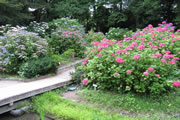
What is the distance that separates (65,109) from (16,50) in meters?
3.62

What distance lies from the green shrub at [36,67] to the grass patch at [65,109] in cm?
164

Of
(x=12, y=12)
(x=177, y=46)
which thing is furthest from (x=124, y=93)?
(x=12, y=12)

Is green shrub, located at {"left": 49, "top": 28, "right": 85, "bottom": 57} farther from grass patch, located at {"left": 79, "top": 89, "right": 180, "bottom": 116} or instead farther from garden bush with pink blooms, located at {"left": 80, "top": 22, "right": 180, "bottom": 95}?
grass patch, located at {"left": 79, "top": 89, "right": 180, "bottom": 116}

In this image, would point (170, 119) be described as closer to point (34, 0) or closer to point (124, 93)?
point (124, 93)

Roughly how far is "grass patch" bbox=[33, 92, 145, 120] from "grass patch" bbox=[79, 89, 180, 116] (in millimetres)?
371

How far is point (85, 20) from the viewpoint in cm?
2314

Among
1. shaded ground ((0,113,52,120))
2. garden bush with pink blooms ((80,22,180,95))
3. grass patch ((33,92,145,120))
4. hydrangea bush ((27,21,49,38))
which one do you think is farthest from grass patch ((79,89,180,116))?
hydrangea bush ((27,21,49,38))

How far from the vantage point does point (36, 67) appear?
5.37 metres

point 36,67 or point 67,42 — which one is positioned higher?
point 67,42

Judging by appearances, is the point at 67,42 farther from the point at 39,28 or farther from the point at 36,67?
the point at 36,67

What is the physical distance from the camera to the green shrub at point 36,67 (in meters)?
5.34

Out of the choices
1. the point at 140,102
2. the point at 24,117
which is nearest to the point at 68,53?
the point at 24,117

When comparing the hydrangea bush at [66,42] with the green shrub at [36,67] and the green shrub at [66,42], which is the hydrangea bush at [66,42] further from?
the green shrub at [36,67]

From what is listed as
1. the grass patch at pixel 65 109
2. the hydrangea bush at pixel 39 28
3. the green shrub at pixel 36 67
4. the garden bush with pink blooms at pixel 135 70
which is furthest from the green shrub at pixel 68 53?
the grass patch at pixel 65 109
